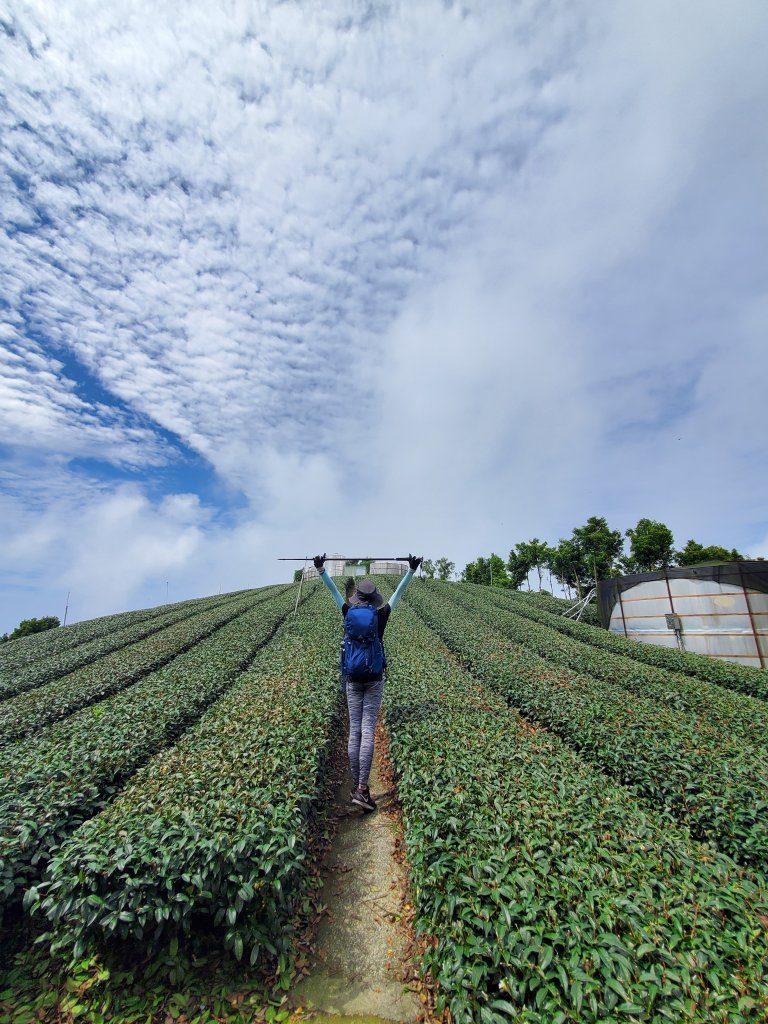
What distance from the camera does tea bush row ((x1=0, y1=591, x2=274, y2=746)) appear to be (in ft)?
24.7

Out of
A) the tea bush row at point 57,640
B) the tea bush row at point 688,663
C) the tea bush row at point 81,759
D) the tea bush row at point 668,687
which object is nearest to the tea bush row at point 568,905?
the tea bush row at point 81,759

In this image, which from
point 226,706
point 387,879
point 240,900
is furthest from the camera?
point 226,706

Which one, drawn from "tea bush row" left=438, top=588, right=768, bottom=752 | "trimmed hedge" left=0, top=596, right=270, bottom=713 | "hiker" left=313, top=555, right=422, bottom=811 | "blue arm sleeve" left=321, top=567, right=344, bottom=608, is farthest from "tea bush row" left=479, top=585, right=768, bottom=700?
"trimmed hedge" left=0, top=596, right=270, bottom=713

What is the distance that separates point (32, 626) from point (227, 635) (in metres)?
28.6

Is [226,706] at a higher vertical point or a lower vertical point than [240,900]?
higher

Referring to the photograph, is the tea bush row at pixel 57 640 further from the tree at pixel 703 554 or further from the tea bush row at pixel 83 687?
the tree at pixel 703 554

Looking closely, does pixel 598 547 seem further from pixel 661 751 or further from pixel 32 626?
pixel 32 626

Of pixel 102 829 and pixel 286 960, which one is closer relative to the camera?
pixel 286 960

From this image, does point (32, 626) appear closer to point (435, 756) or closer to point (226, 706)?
point (226, 706)

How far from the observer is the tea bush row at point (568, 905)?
7.55ft

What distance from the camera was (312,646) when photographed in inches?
445

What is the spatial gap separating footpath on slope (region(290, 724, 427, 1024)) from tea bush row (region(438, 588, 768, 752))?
5.71 meters

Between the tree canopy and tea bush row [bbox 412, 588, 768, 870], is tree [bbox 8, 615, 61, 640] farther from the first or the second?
tea bush row [bbox 412, 588, 768, 870]

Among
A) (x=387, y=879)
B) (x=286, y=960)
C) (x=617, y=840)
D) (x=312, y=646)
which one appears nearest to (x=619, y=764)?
(x=617, y=840)
